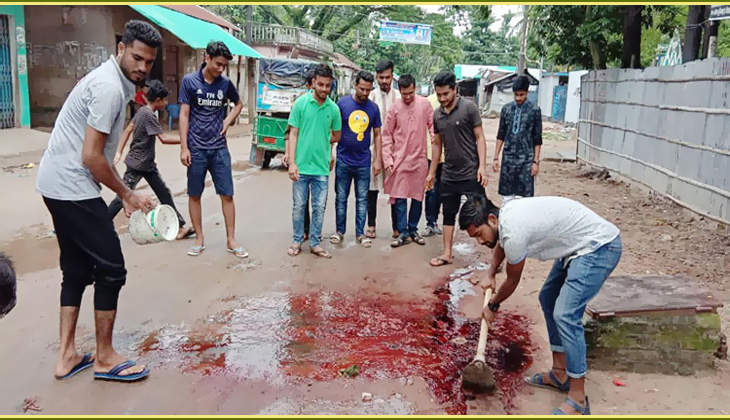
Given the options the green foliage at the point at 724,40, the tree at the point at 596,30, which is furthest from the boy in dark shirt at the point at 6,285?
the green foliage at the point at 724,40

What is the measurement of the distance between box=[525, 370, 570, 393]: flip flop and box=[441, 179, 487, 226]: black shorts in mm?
2447

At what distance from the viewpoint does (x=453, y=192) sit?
5.80 meters

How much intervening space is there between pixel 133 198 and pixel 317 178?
2673 mm

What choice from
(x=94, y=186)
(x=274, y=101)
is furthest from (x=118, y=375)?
(x=274, y=101)

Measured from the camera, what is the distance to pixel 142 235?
12.1 ft

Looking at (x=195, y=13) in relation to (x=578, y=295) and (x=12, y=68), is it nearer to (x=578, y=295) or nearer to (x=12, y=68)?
(x=12, y=68)

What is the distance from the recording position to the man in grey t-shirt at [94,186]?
10.4ft

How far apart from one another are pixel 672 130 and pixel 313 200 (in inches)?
222

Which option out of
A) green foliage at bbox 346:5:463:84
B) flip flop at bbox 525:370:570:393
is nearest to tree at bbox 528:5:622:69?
flip flop at bbox 525:370:570:393

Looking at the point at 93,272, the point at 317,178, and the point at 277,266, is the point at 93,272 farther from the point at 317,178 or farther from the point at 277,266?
the point at 317,178

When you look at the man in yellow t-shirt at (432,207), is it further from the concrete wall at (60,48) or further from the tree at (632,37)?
the concrete wall at (60,48)

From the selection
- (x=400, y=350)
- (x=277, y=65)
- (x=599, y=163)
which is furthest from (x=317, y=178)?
(x=599, y=163)

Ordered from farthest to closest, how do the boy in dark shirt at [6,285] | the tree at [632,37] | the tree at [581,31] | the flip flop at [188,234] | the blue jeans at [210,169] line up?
the tree at [581,31] < the tree at [632,37] < the flip flop at [188,234] < the blue jeans at [210,169] < the boy in dark shirt at [6,285]

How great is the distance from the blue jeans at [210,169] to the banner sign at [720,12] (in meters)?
6.50
